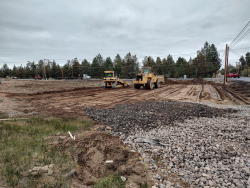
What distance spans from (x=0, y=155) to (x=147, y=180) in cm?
394

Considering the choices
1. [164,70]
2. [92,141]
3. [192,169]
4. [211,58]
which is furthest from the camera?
[211,58]

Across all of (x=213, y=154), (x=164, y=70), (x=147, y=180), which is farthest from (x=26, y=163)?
(x=164, y=70)

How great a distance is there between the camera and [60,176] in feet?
11.7

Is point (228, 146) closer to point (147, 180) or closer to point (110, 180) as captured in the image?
point (147, 180)

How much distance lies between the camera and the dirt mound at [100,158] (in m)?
3.69

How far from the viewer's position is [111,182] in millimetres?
3373

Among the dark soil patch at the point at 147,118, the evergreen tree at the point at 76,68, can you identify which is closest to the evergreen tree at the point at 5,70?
the evergreen tree at the point at 76,68

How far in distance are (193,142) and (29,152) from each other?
493cm

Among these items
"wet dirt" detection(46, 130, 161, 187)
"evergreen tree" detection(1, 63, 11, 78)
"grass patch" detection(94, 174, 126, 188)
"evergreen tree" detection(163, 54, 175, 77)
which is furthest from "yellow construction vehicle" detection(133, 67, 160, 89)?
"evergreen tree" detection(1, 63, 11, 78)

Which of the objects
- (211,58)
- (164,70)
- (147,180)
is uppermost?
(211,58)

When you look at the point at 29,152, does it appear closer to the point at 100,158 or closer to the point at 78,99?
the point at 100,158

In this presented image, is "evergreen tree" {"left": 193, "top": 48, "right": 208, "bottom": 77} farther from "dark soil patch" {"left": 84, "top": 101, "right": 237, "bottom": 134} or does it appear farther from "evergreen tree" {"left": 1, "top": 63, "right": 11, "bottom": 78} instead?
"evergreen tree" {"left": 1, "top": 63, "right": 11, "bottom": 78}

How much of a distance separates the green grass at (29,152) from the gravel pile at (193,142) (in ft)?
6.64

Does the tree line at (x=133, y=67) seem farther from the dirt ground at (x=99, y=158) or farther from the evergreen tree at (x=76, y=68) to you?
the dirt ground at (x=99, y=158)
